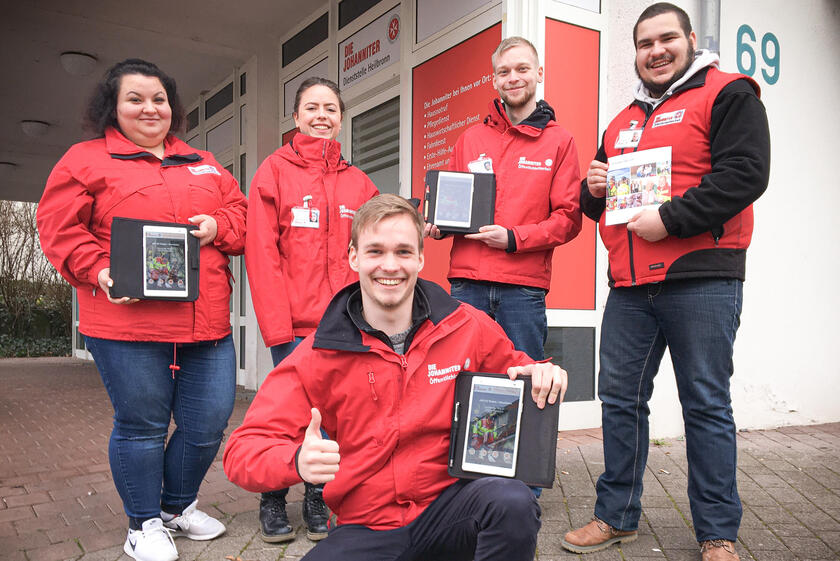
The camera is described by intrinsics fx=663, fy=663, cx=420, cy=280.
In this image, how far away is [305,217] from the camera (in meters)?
3.23

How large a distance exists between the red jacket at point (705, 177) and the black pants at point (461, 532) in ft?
3.97

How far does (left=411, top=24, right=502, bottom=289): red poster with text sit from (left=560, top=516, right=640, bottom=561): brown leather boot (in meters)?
2.80

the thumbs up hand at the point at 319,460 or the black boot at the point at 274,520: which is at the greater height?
the thumbs up hand at the point at 319,460

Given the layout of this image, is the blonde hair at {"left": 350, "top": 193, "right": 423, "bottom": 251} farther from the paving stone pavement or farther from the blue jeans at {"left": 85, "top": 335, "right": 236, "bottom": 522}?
the paving stone pavement

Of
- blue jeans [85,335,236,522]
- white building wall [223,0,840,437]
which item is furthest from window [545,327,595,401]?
blue jeans [85,335,236,522]

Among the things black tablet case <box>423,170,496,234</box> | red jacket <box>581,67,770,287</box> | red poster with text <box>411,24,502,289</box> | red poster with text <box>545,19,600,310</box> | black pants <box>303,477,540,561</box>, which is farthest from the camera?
red poster with text <box>411,24,502,289</box>

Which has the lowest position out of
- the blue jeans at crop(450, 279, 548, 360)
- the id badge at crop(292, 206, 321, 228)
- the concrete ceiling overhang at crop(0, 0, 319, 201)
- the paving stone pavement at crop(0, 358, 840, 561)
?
the paving stone pavement at crop(0, 358, 840, 561)

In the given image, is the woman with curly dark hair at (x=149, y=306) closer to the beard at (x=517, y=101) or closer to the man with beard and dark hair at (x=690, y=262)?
the beard at (x=517, y=101)

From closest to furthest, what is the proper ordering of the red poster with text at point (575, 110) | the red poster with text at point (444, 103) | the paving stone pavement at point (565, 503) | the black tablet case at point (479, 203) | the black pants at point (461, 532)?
the black pants at point (461, 532) → the paving stone pavement at point (565, 503) → the black tablet case at point (479, 203) → the red poster with text at point (575, 110) → the red poster with text at point (444, 103)

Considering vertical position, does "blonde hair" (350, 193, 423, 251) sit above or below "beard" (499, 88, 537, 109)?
below

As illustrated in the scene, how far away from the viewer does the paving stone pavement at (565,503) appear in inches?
116

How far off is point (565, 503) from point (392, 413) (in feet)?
6.00

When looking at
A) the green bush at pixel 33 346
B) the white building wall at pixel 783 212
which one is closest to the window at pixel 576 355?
the white building wall at pixel 783 212

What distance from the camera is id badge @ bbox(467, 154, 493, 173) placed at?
3.33 m
